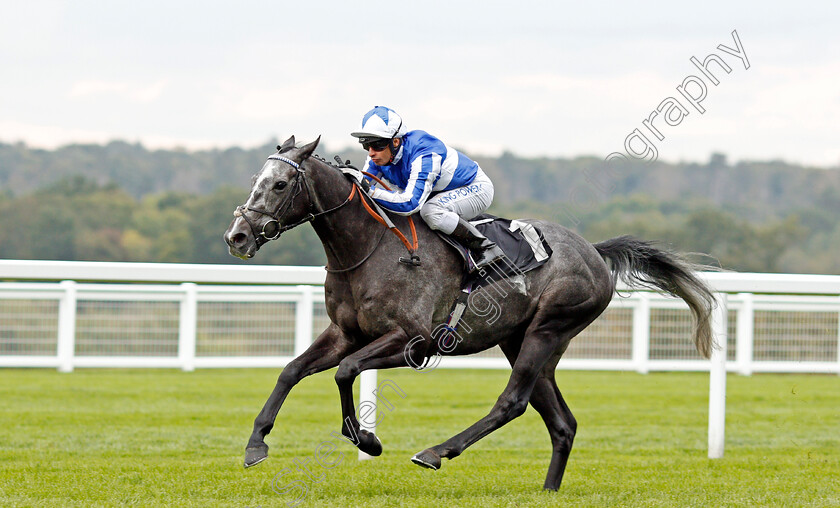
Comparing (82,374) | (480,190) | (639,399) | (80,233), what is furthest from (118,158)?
(480,190)

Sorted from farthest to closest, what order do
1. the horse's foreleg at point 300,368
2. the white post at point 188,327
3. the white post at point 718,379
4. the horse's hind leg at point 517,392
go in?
the white post at point 188,327 → the white post at point 718,379 → the horse's hind leg at point 517,392 → the horse's foreleg at point 300,368

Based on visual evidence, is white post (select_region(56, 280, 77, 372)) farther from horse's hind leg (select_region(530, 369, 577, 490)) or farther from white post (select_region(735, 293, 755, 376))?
white post (select_region(735, 293, 755, 376))

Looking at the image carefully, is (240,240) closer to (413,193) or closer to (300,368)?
(300,368)

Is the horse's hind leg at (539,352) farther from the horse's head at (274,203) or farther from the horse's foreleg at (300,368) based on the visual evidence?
the horse's head at (274,203)

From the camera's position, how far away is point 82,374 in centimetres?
1220

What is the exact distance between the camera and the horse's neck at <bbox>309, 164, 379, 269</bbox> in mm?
5055

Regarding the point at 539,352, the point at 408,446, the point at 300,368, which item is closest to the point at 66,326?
the point at 408,446

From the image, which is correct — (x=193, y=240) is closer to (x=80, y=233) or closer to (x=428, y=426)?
(x=80, y=233)

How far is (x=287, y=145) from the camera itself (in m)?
4.97

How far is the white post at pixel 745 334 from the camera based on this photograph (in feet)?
39.1

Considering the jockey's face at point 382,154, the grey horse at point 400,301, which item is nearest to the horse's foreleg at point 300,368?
the grey horse at point 400,301

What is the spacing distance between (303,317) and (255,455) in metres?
6.02

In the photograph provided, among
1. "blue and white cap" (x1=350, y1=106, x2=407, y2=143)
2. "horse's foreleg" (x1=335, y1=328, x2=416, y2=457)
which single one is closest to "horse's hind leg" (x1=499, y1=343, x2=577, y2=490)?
"horse's foreleg" (x1=335, y1=328, x2=416, y2=457)

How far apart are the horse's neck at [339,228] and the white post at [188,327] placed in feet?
16.4
